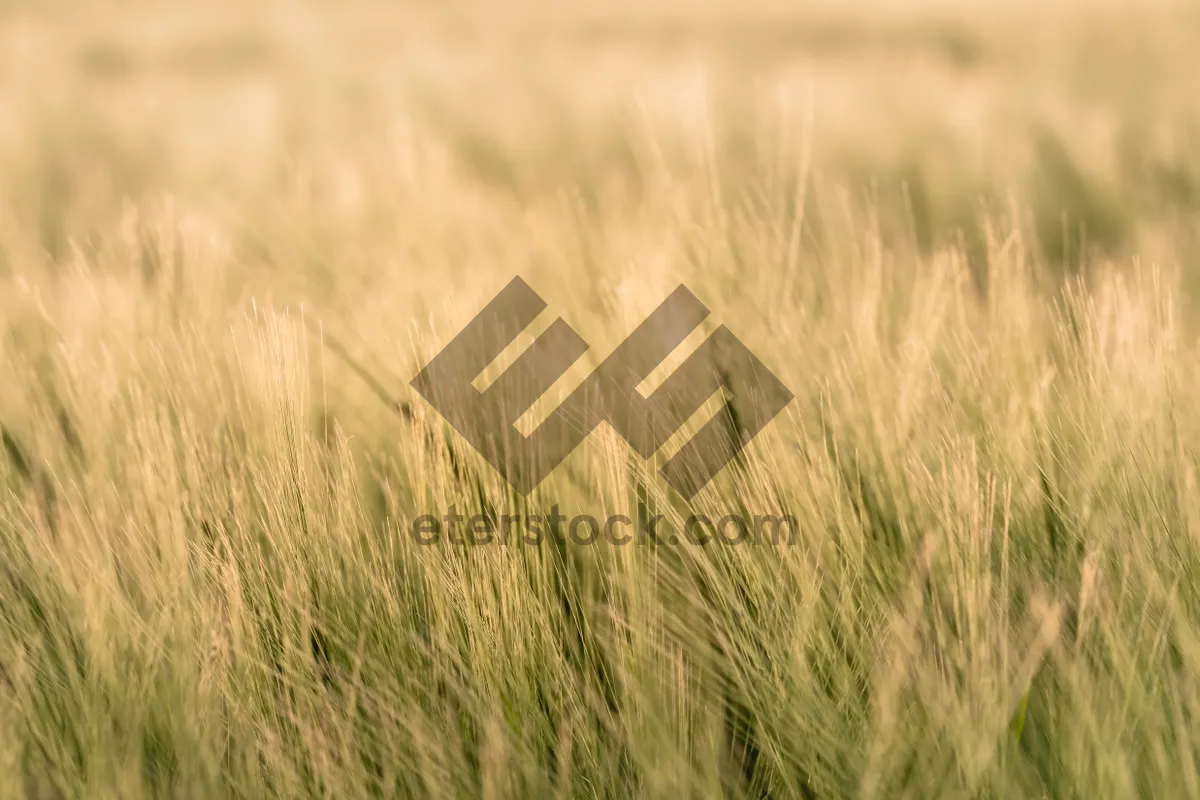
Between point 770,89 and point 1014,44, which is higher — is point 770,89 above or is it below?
below

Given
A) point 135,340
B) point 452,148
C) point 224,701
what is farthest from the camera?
point 452,148

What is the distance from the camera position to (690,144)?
2.32 metres

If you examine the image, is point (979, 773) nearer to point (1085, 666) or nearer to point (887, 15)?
point (1085, 666)

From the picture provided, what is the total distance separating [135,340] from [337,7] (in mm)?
3833

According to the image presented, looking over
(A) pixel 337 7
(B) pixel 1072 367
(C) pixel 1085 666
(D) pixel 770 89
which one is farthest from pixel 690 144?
(A) pixel 337 7

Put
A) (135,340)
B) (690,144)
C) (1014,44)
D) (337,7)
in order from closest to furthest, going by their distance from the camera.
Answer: (135,340), (690,144), (1014,44), (337,7)

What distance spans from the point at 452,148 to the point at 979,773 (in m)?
2.19

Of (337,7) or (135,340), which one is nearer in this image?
(135,340)

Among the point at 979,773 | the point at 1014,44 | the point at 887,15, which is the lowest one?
the point at 979,773

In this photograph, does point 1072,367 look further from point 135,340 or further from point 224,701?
point 135,340

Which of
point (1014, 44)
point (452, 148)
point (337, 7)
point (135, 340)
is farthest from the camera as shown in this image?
point (337, 7)

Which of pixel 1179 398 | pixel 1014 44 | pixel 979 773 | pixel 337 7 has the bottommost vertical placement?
pixel 979 773

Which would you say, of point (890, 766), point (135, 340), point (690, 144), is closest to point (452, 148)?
point (690, 144)

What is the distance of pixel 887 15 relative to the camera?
13.0ft
